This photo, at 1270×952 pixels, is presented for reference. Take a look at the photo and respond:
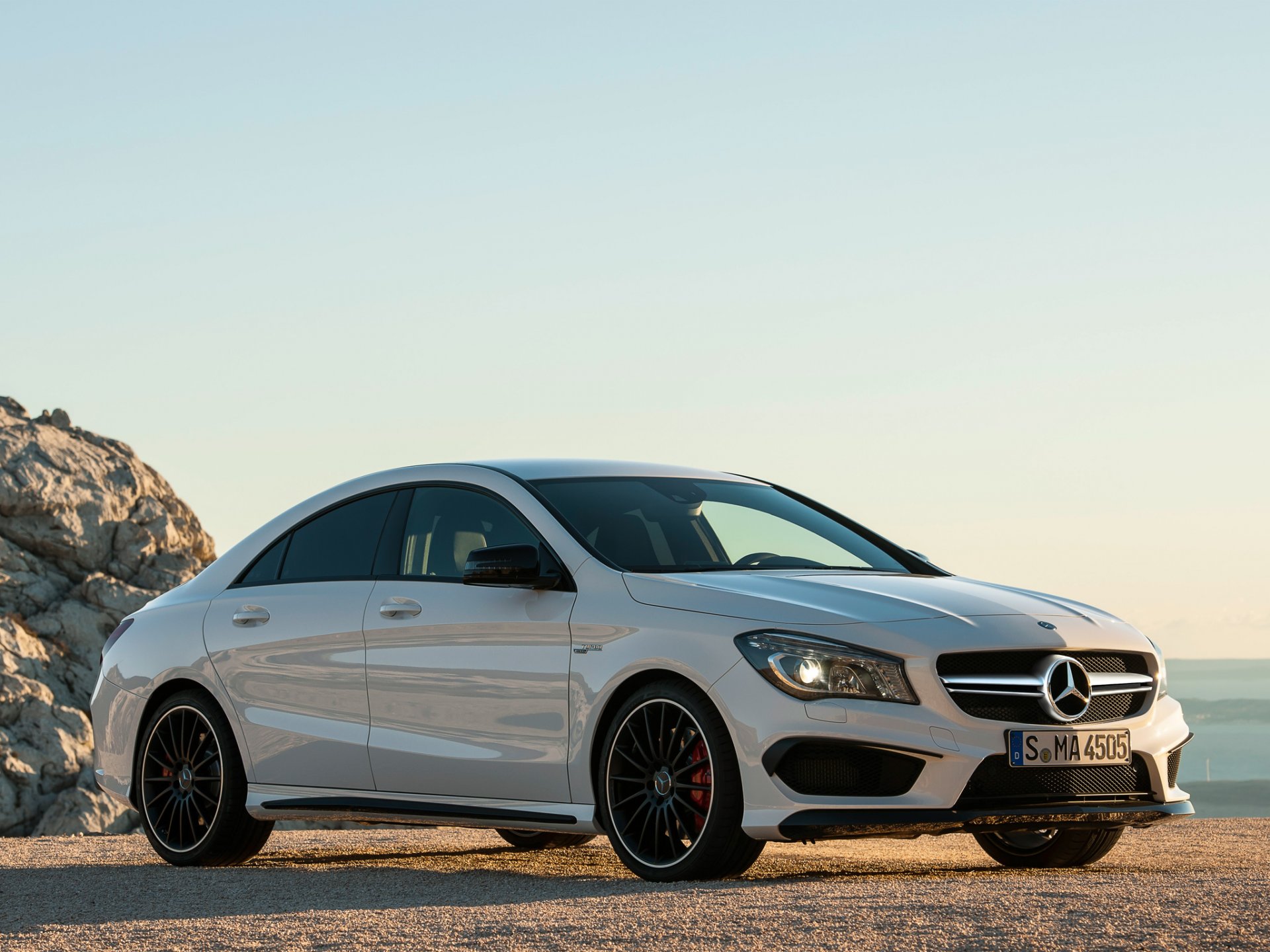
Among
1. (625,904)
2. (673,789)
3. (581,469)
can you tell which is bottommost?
(625,904)

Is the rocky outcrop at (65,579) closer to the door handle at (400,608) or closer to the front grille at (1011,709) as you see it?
the door handle at (400,608)

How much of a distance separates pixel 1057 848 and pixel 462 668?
2.76 meters

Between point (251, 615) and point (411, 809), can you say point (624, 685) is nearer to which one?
point (411, 809)

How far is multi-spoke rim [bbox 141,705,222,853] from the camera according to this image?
367 inches

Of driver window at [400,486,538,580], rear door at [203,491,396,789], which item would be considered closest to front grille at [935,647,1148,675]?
driver window at [400,486,538,580]

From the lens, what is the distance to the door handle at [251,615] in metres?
9.18

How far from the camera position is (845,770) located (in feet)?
23.6

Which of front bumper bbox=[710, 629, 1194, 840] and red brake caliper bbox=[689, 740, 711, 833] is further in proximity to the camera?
red brake caliper bbox=[689, 740, 711, 833]

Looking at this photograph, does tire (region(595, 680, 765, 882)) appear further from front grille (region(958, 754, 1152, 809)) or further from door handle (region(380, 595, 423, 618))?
door handle (region(380, 595, 423, 618))

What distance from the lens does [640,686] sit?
301 inches

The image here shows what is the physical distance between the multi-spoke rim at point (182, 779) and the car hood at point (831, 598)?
2745 mm

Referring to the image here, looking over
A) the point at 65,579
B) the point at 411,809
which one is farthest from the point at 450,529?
the point at 65,579

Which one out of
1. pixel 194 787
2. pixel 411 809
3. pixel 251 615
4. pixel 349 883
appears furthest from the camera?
pixel 194 787

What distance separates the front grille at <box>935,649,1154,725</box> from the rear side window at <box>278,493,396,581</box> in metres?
2.96
